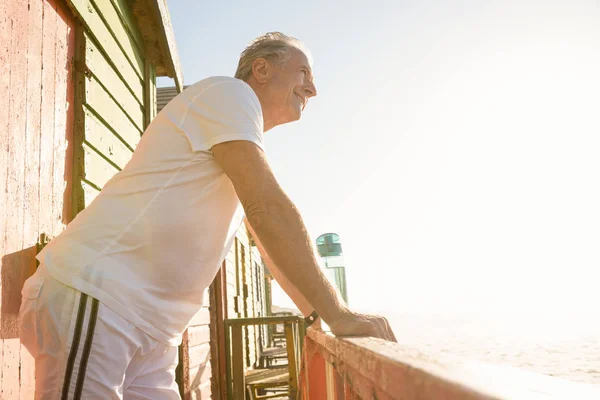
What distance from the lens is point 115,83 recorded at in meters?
2.91

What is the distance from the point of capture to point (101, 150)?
2.56 metres

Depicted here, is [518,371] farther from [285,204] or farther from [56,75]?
Result: [56,75]

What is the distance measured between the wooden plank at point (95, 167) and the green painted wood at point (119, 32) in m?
0.84

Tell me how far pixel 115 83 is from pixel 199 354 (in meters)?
2.84

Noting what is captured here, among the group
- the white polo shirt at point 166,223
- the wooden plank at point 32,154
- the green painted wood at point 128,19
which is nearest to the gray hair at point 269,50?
the white polo shirt at point 166,223

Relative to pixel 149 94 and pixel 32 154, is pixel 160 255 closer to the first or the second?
pixel 32 154

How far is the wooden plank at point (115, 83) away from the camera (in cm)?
249

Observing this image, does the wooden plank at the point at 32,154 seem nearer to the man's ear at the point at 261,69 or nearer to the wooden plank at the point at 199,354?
the man's ear at the point at 261,69

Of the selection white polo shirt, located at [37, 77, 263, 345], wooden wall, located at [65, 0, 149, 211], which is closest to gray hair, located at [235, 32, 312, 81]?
white polo shirt, located at [37, 77, 263, 345]

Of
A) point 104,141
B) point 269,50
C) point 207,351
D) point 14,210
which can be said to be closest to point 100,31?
point 104,141

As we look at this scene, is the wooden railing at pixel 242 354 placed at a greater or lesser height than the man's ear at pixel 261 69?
lesser

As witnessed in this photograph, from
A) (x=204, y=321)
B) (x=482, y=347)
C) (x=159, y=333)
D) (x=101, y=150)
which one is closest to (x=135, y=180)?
(x=159, y=333)

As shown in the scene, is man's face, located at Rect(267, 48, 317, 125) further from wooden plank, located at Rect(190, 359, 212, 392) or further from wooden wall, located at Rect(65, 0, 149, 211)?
wooden plank, located at Rect(190, 359, 212, 392)

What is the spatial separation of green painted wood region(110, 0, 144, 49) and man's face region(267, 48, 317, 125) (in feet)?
5.55
